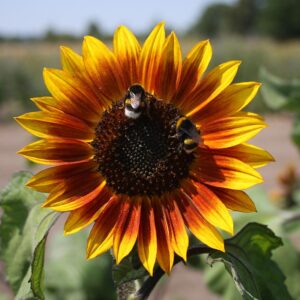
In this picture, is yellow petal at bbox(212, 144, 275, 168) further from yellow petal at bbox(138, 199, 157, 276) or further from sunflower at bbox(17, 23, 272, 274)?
yellow petal at bbox(138, 199, 157, 276)

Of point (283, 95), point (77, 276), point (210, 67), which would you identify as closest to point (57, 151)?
point (283, 95)

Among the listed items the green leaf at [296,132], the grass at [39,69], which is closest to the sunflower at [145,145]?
the green leaf at [296,132]

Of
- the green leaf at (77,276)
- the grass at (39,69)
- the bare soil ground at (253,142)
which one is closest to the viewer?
the green leaf at (77,276)

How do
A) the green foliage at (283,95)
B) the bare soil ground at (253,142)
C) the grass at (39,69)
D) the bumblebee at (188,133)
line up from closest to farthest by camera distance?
the bumblebee at (188,133), the green foliage at (283,95), the bare soil ground at (253,142), the grass at (39,69)

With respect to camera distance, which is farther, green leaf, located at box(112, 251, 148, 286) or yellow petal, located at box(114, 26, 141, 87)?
yellow petal, located at box(114, 26, 141, 87)

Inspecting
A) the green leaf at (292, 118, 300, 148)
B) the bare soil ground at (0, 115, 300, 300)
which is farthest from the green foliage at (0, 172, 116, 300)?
the bare soil ground at (0, 115, 300, 300)

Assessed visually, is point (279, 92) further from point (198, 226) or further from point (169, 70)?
point (198, 226)

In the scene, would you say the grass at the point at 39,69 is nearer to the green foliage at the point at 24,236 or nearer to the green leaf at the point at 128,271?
the green foliage at the point at 24,236

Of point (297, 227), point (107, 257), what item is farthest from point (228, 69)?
point (107, 257)
